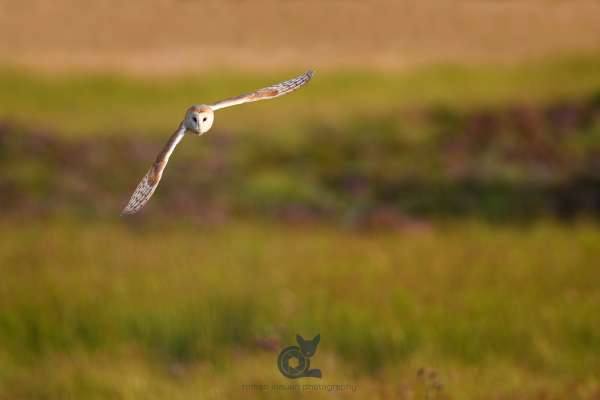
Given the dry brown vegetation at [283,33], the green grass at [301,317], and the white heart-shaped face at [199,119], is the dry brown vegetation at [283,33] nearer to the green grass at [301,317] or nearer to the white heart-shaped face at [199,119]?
the green grass at [301,317]

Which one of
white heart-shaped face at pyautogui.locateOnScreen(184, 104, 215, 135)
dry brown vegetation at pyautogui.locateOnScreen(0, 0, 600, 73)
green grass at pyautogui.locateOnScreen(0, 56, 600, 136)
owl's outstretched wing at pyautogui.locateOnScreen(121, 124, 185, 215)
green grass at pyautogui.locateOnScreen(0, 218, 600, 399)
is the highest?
dry brown vegetation at pyautogui.locateOnScreen(0, 0, 600, 73)

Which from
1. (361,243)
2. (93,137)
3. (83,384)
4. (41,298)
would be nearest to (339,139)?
(93,137)

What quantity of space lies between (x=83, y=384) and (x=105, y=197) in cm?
638

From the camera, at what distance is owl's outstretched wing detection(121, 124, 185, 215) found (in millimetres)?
1102

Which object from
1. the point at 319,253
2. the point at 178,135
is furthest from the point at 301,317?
the point at 178,135

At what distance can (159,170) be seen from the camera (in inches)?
45.4

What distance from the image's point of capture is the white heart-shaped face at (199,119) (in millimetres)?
1083

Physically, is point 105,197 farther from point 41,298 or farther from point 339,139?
point 41,298

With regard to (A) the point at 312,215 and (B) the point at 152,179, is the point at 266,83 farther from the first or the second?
(B) the point at 152,179

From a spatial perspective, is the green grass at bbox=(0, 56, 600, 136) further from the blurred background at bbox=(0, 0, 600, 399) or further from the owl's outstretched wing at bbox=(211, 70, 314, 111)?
the owl's outstretched wing at bbox=(211, 70, 314, 111)

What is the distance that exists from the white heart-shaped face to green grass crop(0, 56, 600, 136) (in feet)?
41.5

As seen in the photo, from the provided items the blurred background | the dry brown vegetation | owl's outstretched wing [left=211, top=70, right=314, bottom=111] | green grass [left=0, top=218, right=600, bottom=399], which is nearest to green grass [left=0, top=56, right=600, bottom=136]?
the blurred background

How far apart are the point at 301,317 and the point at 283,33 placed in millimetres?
20593

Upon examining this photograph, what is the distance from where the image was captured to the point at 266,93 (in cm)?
126
